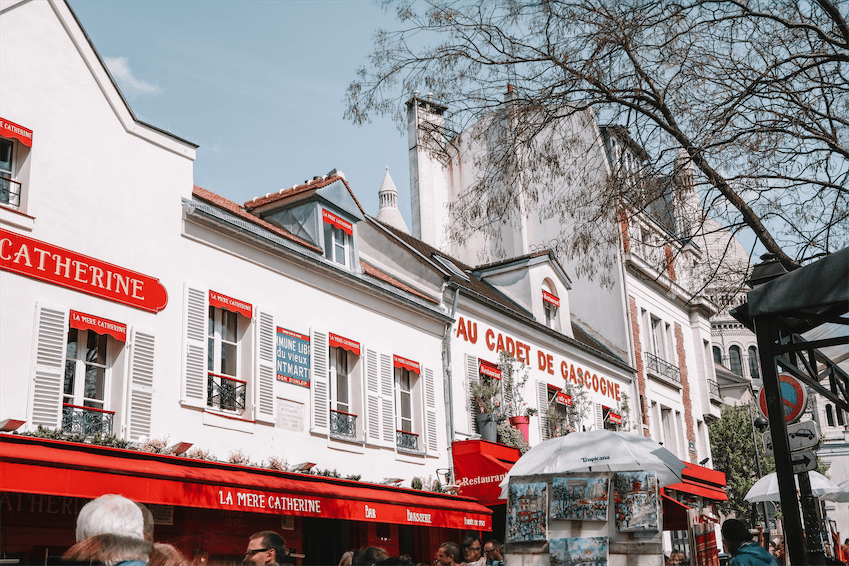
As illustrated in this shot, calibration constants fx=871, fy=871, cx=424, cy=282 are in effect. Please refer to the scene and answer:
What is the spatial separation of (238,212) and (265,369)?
2.66 m

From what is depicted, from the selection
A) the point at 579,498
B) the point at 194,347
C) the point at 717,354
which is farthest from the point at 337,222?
the point at 717,354

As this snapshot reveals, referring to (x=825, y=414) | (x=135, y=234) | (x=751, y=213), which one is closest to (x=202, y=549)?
(x=135, y=234)

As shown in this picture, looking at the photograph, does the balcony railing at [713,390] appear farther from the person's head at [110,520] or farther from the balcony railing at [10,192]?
the person's head at [110,520]

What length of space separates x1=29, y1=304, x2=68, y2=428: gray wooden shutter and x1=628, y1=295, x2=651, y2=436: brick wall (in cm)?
1953

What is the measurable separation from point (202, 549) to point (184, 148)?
5521mm

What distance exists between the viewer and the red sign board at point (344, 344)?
47.9 feet

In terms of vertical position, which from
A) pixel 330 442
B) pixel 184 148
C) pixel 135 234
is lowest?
pixel 330 442

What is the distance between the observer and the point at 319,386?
1405 cm

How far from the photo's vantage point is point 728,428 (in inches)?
1570

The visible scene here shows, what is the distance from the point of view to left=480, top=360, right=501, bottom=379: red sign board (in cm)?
1900

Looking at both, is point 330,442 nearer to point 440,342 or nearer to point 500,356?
point 440,342

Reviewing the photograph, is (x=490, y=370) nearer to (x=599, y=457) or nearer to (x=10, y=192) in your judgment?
(x=599, y=457)

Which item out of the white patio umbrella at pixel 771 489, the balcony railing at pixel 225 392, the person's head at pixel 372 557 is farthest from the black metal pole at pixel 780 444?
the white patio umbrella at pixel 771 489

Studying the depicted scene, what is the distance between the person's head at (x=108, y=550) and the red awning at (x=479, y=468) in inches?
532
